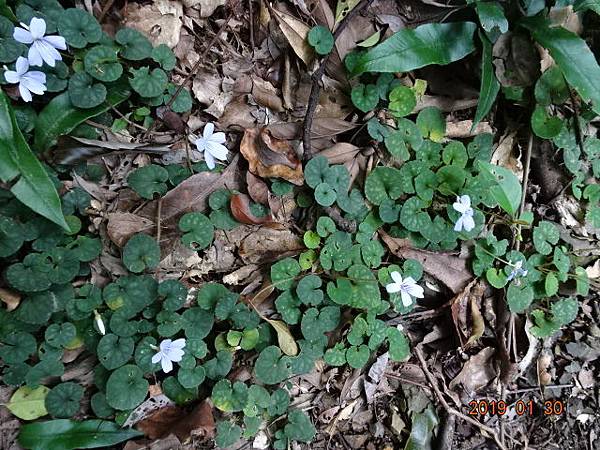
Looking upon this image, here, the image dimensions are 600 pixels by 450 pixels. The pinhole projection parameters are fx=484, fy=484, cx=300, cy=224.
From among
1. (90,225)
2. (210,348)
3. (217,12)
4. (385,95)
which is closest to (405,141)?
(385,95)

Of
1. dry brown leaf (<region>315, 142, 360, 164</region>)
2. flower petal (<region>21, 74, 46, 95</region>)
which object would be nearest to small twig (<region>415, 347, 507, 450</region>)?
dry brown leaf (<region>315, 142, 360, 164</region>)

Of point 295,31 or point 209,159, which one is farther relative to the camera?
point 295,31

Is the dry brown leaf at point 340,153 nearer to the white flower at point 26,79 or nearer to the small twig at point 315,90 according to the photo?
the small twig at point 315,90

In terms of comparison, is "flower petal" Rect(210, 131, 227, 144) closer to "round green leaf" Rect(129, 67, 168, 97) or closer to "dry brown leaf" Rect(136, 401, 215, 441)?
"round green leaf" Rect(129, 67, 168, 97)

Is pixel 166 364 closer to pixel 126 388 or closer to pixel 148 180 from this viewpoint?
→ pixel 126 388

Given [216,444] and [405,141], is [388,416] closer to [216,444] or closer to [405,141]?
[216,444]

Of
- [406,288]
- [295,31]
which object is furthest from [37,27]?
[406,288]
